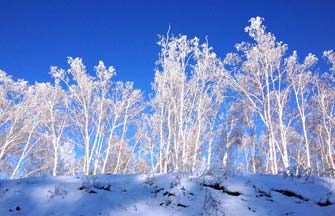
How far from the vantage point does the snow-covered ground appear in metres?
5.25

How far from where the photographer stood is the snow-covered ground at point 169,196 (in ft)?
17.2

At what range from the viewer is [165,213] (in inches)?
207

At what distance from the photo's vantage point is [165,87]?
20484mm

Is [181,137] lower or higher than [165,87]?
lower

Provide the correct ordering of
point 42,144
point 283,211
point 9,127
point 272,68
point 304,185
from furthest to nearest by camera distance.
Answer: point 42,144
point 9,127
point 272,68
point 304,185
point 283,211

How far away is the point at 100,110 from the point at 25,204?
18380 millimetres

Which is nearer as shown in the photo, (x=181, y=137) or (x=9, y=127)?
(x=181, y=137)

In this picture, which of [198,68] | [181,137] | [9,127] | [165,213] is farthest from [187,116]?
[165,213]

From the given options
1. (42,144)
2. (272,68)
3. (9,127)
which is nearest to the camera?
(272,68)

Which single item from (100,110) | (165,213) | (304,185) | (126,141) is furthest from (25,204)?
(126,141)

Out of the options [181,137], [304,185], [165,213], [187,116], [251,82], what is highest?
[251,82]

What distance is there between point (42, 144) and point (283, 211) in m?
25.7

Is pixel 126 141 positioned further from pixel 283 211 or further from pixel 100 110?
pixel 283 211

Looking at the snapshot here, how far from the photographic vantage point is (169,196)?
19.4 ft
